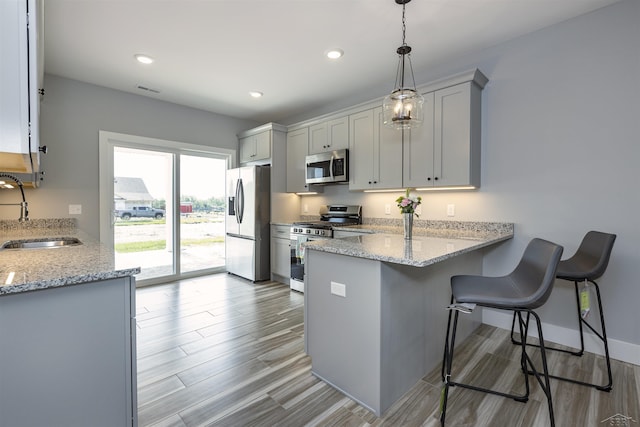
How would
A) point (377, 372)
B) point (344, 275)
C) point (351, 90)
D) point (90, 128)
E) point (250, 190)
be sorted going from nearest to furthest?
point (377, 372), point (344, 275), point (90, 128), point (351, 90), point (250, 190)

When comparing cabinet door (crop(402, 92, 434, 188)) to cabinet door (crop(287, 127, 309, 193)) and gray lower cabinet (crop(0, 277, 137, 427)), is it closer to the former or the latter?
cabinet door (crop(287, 127, 309, 193))

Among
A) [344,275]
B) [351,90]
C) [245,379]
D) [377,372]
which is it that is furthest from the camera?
[351,90]

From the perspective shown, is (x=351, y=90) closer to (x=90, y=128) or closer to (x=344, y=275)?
(x=344, y=275)

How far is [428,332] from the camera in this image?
2076 millimetres

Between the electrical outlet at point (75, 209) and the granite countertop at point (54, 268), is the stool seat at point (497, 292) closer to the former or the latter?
the granite countertop at point (54, 268)

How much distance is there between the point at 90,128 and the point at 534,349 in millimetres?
5336

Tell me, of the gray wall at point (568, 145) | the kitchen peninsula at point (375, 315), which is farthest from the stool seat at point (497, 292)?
the gray wall at point (568, 145)

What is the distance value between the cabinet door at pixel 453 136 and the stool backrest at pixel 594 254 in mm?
985

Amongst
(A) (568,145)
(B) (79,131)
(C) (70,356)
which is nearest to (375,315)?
(C) (70,356)

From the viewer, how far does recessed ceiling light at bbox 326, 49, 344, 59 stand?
293 centimetres

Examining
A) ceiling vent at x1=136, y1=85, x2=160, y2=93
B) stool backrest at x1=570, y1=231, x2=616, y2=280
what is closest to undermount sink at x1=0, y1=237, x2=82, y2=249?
ceiling vent at x1=136, y1=85, x2=160, y2=93

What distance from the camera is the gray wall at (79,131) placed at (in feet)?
11.3

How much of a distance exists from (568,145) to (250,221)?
150 inches

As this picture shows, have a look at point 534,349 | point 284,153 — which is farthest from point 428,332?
point 284,153
